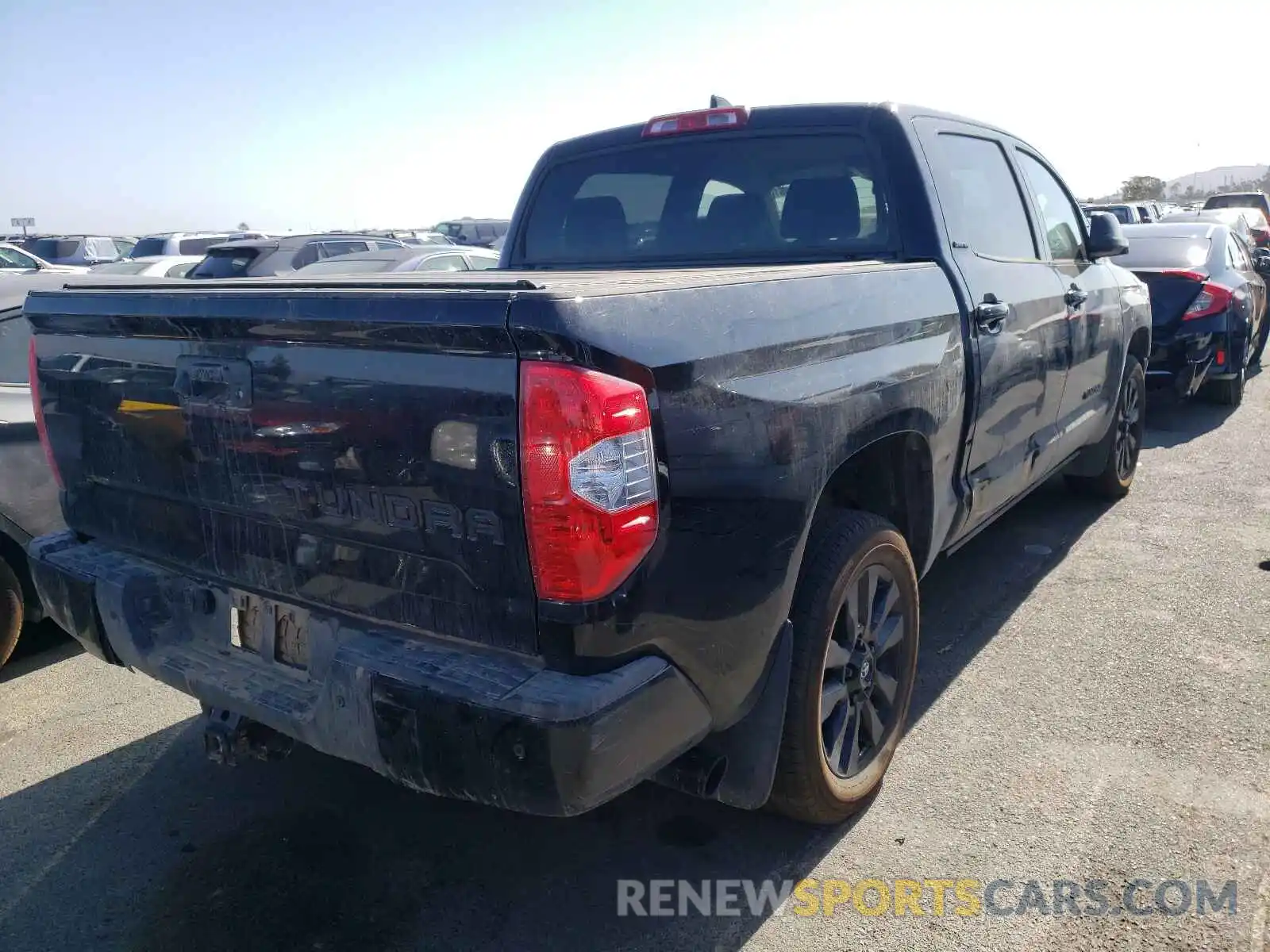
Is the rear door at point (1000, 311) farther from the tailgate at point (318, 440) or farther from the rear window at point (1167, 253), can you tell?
the rear window at point (1167, 253)

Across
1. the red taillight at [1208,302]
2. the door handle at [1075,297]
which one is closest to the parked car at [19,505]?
the door handle at [1075,297]

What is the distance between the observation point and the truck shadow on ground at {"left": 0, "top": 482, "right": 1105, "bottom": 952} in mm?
2646

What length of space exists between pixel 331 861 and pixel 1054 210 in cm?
409

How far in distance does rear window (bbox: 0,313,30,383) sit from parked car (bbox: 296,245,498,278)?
15.8 feet

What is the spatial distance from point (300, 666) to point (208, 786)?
117 cm

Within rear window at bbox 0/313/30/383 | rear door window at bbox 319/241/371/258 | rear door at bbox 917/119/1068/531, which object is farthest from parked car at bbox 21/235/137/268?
rear door at bbox 917/119/1068/531

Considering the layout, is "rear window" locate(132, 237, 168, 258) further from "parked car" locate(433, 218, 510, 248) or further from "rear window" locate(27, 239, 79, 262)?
"parked car" locate(433, 218, 510, 248)

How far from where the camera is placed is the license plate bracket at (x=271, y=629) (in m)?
2.50

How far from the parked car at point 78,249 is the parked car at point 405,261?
53.6 ft

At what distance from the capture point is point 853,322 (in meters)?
2.76

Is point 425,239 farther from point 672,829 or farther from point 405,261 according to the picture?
point 672,829

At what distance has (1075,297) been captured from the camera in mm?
4492

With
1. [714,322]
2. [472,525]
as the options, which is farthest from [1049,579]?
[472,525]

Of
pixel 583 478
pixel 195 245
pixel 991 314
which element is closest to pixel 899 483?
pixel 991 314
